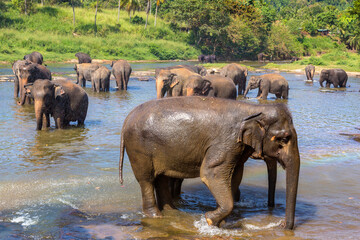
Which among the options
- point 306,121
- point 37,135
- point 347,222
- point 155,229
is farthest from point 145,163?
point 306,121

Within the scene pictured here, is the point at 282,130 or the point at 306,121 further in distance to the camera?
the point at 306,121

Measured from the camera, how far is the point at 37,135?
11.0 m

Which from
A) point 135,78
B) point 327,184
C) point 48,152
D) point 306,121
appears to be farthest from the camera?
point 135,78

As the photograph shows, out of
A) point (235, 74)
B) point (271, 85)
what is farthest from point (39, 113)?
point (235, 74)

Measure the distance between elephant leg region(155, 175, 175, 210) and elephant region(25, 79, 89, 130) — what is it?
19.3 ft

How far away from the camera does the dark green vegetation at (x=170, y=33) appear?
4528cm

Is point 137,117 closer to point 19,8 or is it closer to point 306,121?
point 306,121

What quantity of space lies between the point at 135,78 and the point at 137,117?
2398 centimetres

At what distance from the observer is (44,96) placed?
11008mm

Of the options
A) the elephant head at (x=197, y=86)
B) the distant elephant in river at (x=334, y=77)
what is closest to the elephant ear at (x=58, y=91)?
the elephant head at (x=197, y=86)

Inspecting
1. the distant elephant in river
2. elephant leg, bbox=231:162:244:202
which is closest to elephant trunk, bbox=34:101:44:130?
elephant leg, bbox=231:162:244:202

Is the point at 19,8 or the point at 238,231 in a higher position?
the point at 19,8

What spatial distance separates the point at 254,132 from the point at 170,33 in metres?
57.4

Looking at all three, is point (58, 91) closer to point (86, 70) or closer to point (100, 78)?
point (100, 78)
